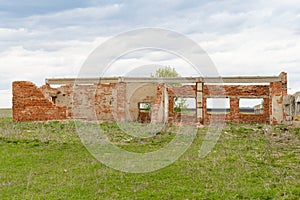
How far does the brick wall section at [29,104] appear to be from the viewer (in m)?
23.7

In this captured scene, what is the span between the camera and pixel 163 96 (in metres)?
26.4

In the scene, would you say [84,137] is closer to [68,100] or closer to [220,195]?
[220,195]

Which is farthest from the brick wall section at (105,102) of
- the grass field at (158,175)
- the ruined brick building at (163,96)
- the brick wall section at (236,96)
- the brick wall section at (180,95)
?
the grass field at (158,175)

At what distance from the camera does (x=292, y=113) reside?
78.9 ft

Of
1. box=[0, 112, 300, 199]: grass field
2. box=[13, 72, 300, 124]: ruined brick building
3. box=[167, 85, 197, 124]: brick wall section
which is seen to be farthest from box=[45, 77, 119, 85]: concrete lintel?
box=[0, 112, 300, 199]: grass field

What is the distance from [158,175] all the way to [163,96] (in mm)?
18193

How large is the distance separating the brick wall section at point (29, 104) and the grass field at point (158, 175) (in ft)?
36.9

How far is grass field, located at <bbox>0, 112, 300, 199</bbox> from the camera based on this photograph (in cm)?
689

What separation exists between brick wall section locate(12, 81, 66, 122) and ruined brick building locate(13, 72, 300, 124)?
1.02 meters

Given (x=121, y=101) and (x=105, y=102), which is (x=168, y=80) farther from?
(x=105, y=102)

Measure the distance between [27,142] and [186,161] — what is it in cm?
627

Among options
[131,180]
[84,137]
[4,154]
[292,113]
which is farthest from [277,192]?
[292,113]

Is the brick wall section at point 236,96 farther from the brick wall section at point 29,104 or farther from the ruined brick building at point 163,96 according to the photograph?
the brick wall section at point 29,104

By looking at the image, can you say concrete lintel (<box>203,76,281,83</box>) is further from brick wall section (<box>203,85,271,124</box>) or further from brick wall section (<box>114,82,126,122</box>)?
brick wall section (<box>114,82,126,122</box>)
